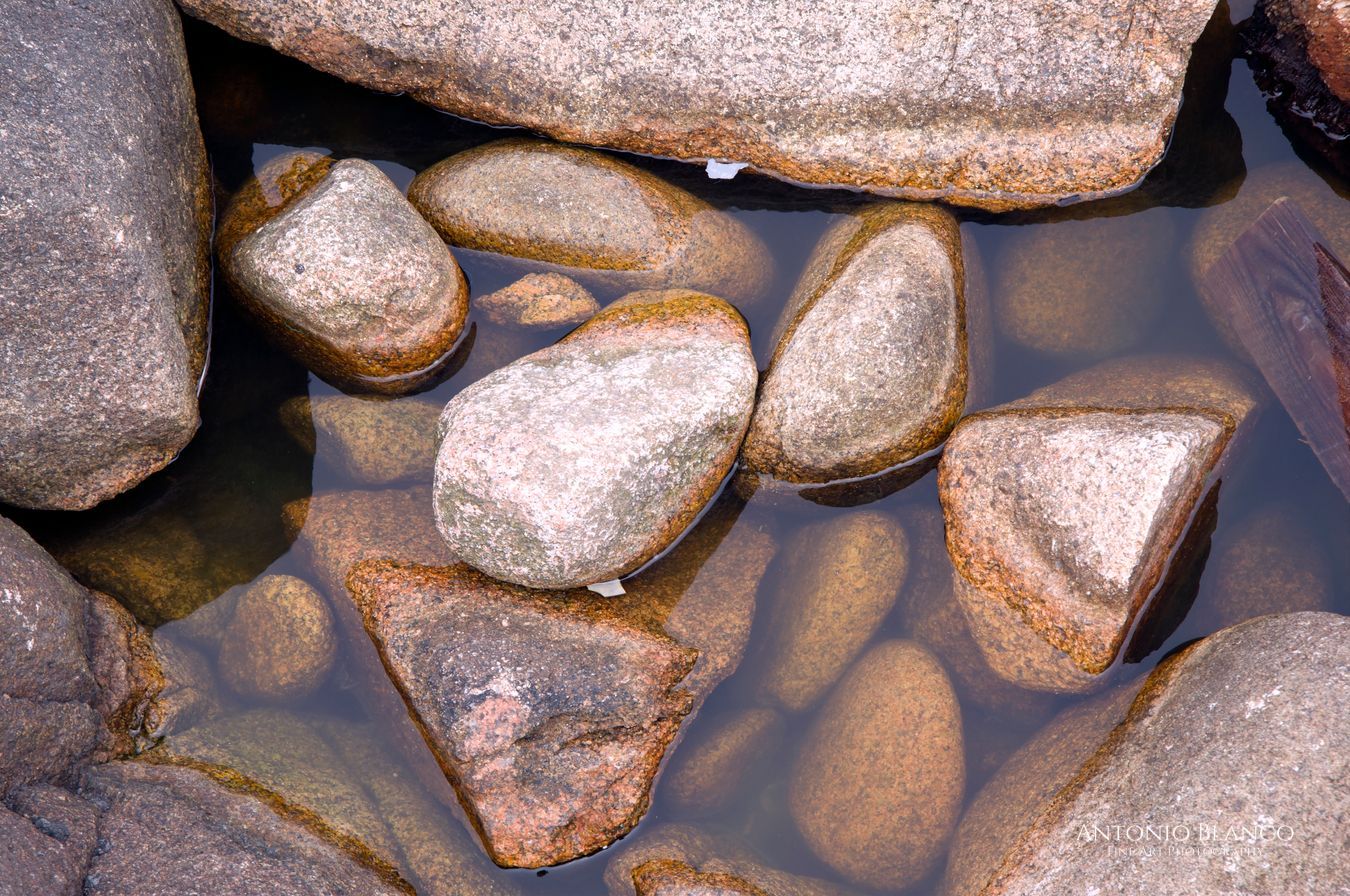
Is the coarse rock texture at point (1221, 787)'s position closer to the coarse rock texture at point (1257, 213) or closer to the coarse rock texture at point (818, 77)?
the coarse rock texture at point (1257, 213)

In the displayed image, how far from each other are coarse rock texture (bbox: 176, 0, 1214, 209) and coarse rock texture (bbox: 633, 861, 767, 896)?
8.98 ft

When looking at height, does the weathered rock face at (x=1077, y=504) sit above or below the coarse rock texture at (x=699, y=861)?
above

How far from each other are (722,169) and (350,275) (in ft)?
5.19

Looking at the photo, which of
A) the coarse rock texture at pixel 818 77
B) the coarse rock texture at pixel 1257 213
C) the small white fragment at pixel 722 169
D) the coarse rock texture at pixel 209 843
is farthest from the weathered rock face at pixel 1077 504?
the coarse rock texture at pixel 209 843

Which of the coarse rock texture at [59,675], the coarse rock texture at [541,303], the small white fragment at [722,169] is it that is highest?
the small white fragment at [722,169]

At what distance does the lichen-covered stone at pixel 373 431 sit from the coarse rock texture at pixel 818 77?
1.31 meters

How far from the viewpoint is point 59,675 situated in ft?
9.05

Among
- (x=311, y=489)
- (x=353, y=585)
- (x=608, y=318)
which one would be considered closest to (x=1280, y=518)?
(x=608, y=318)

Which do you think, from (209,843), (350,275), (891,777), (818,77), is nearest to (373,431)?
(350,275)

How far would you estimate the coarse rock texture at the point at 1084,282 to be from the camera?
366 centimetres

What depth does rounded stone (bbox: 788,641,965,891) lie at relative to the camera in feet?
10.9

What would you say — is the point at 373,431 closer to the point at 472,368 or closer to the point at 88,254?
the point at 472,368

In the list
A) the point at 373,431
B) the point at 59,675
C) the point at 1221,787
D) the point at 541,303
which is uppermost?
the point at 541,303

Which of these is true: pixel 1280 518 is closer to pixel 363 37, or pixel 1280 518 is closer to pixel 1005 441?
pixel 1005 441
